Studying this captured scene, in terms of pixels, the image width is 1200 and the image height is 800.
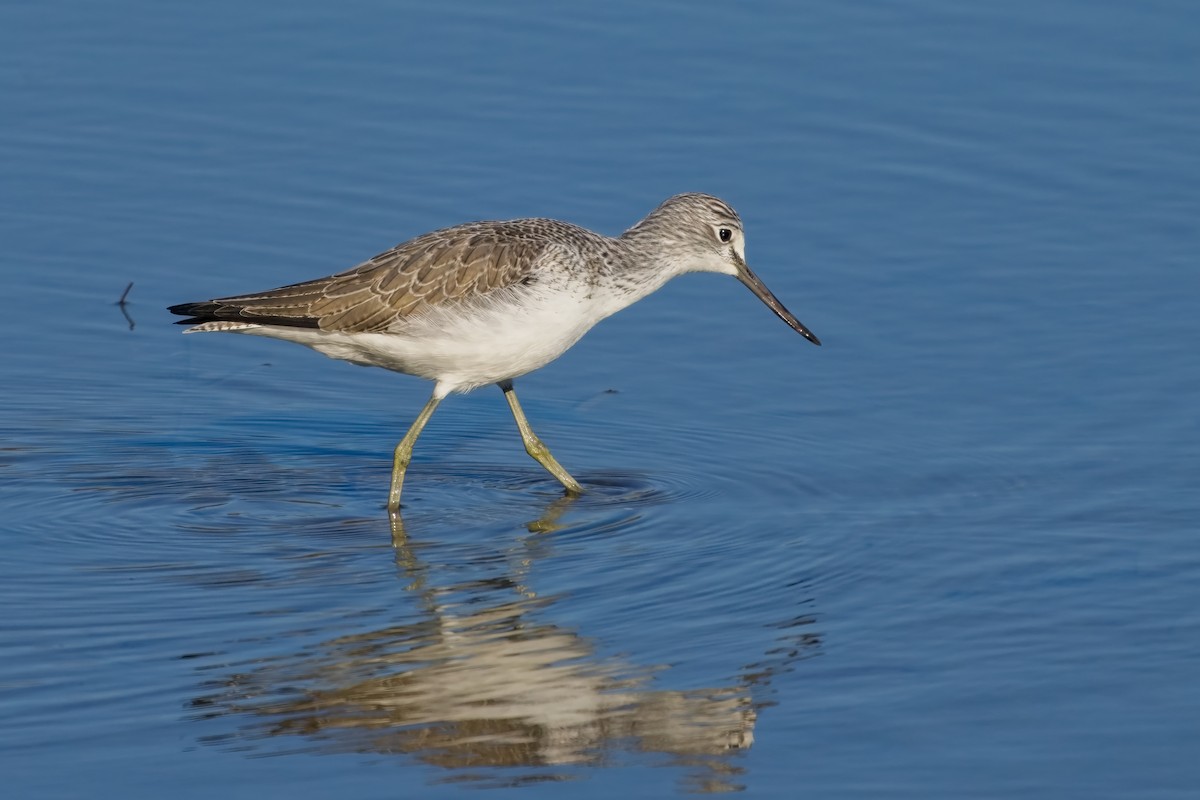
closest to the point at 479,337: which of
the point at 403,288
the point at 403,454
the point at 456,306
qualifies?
the point at 456,306

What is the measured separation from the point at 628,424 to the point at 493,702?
13.7 feet

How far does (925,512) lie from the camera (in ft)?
35.2

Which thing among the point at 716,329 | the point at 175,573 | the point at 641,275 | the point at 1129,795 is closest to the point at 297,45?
the point at 716,329

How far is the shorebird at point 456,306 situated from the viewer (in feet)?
36.0

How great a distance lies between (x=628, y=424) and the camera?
12312 millimetres

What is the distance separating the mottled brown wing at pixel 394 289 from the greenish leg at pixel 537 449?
0.93m

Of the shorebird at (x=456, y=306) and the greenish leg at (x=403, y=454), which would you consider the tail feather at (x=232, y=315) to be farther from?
the greenish leg at (x=403, y=454)

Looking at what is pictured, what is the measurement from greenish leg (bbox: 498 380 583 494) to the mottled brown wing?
928 millimetres

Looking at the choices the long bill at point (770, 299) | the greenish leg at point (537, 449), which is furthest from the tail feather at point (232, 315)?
the long bill at point (770, 299)

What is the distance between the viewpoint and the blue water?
8102 mm

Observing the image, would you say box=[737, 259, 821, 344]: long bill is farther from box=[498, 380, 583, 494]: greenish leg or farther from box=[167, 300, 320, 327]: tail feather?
box=[167, 300, 320, 327]: tail feather

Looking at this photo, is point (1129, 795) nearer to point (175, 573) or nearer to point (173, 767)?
point (173, 767)

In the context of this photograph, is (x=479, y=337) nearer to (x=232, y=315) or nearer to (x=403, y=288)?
(x=403, y=288)

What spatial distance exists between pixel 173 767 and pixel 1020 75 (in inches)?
445
